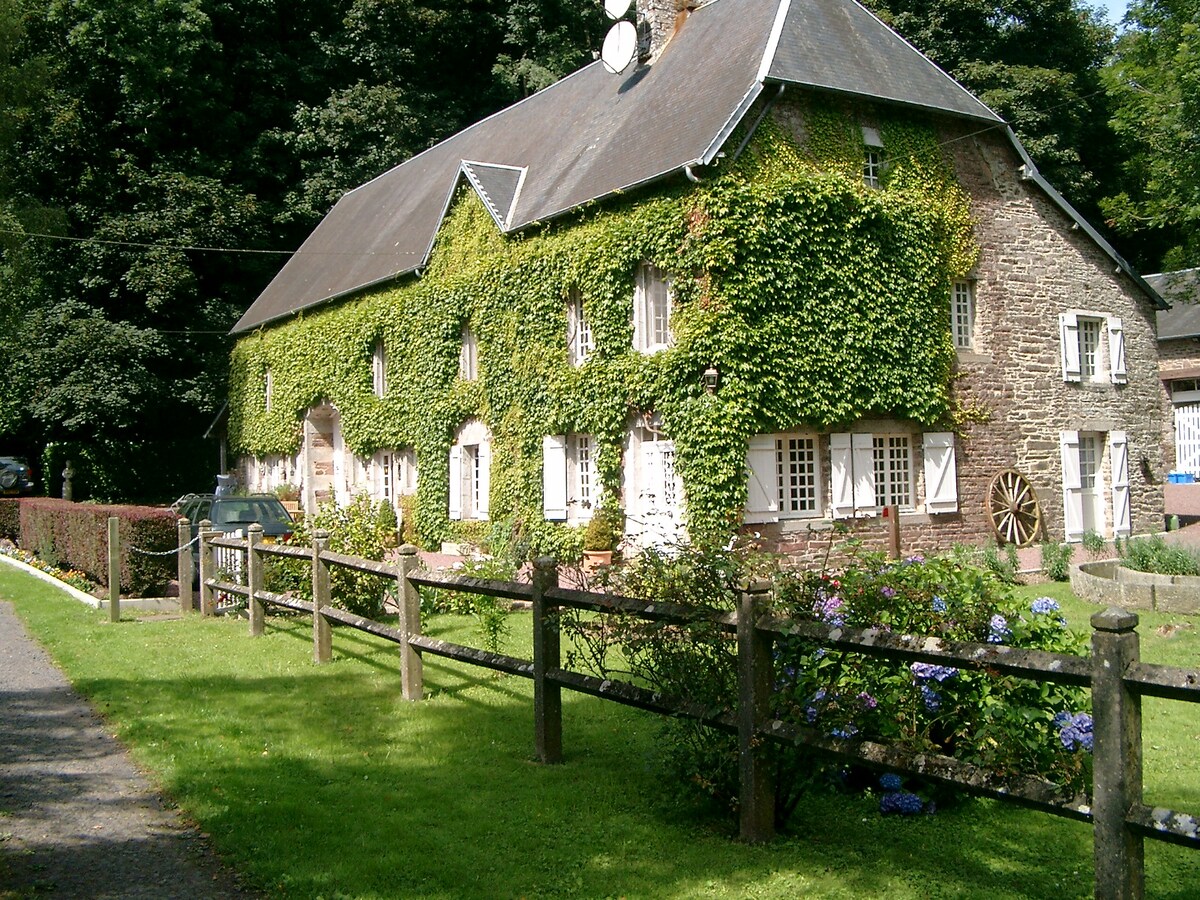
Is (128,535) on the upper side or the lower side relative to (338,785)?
upper

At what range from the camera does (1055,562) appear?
16047 mm

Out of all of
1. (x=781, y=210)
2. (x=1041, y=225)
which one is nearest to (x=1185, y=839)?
(x=781, y=210)

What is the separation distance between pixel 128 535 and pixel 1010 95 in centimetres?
2996

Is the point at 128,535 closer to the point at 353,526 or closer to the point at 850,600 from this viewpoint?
the point at 353,526

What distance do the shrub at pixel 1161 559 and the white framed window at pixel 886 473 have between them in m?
4.93

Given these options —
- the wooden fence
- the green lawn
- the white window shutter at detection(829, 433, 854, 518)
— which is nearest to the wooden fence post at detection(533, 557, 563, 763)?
the wooden fence

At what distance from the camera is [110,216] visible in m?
35.5

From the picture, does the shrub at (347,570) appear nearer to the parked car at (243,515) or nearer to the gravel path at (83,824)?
the gravel path at (83,824)

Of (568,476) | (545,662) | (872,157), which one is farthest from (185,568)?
(872,157)

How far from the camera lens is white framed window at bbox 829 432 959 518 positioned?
59.5 feet

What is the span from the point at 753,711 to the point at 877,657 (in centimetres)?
63

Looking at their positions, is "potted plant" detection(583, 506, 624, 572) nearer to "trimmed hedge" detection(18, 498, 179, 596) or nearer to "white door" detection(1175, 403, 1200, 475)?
"trimmed hedge" detection(18, 498, 179, 596)

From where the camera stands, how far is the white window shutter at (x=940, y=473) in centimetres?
1922

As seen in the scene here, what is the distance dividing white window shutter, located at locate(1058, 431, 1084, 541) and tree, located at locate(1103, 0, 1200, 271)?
5.38 meters
